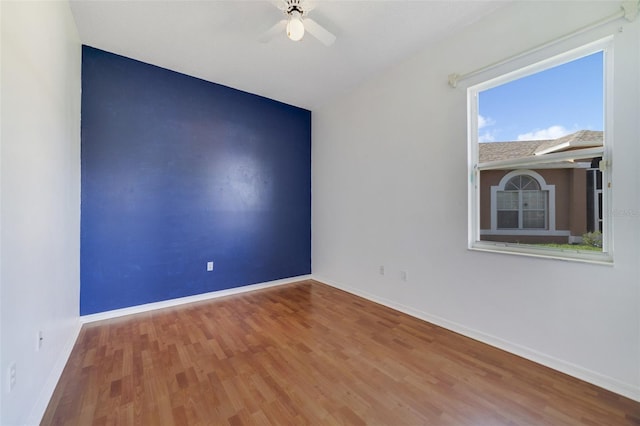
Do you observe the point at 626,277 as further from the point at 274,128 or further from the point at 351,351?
the point at 274,128

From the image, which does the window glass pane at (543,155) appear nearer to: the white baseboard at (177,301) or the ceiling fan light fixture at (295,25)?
the ceiling fan light fixture at (295,25)

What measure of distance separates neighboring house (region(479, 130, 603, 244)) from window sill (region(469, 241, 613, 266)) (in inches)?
2.7

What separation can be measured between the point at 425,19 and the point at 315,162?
98.9 inches

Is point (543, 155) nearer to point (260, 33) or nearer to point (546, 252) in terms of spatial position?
point (546, 252)

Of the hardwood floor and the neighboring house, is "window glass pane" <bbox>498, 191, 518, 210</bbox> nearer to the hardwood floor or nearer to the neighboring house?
the neighboring house

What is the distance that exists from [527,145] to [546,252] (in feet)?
2.97

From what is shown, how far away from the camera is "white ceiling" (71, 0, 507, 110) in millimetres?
2150

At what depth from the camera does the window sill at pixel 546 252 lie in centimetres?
176

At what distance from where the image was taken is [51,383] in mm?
1666

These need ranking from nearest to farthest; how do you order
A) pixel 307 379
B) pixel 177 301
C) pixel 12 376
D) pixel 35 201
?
1. pixel 12 376
2. pixel 35 201
3. pixel 307 379
4. pixel 177 301

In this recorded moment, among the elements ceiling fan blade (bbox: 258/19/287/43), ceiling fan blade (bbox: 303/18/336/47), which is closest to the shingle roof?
ceiling fan blade (bbox: 303/18/336/47)

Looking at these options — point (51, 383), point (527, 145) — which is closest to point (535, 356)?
point (527, 145)

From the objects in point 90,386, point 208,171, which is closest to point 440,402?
point 90,386

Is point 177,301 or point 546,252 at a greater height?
point 546,252
